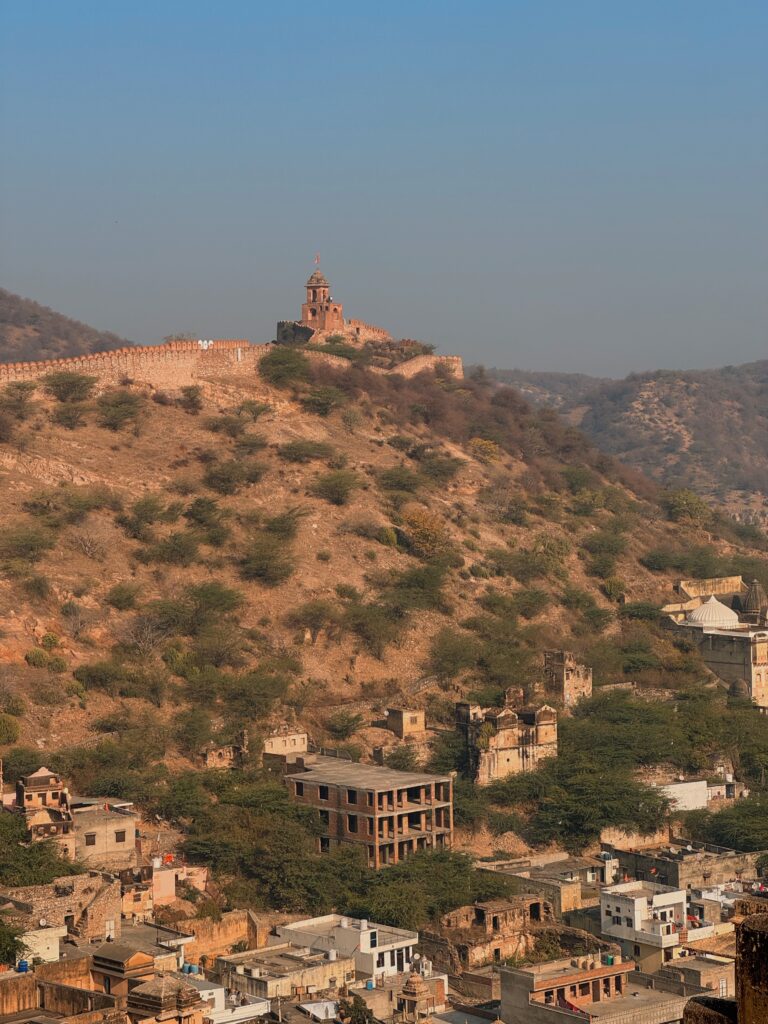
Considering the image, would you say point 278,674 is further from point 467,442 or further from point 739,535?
point 739,535

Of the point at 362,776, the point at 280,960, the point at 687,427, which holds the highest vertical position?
the point at 687,427

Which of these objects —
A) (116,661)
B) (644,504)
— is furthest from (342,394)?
(116,661)

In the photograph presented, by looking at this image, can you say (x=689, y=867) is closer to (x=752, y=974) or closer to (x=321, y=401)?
(x=321, y=401)

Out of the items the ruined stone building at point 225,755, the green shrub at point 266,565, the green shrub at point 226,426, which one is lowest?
the ruined stone building at point 225,755

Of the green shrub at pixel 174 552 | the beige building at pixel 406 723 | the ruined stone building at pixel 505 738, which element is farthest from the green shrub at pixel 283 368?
the ruined stone building at pixel 505 738

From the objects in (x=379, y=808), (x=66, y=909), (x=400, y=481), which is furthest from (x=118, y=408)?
(x=66, y=909)

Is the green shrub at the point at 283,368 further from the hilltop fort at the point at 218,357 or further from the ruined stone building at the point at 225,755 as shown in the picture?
the ruined stone building at the point at 225,755
